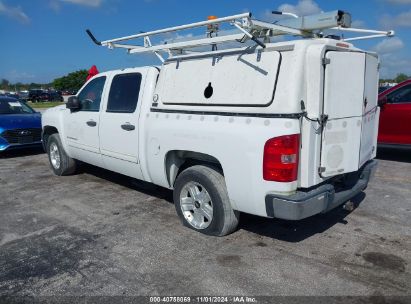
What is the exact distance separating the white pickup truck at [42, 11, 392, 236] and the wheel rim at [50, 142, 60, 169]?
2.52m

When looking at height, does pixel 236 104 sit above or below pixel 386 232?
above

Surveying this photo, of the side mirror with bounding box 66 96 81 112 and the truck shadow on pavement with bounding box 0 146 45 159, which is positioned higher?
the side mirror with bounding box 66 96 81 112

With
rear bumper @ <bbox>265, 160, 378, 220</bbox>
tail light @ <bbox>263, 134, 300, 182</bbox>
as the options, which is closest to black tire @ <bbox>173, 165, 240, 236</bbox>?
rear bumper @ <bbox>265, 160, 378, 220</bbox>

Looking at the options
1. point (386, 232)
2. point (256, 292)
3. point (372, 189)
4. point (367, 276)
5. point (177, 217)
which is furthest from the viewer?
point (372, 189)

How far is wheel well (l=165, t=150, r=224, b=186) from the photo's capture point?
4316 mm

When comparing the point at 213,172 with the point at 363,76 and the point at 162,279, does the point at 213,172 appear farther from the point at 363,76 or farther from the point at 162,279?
the point at 363,76

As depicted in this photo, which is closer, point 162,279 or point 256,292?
point 256,292

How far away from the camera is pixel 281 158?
347 centimetres

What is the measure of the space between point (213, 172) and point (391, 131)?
17.8ft

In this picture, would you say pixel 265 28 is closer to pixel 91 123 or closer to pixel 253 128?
pixel 253 128

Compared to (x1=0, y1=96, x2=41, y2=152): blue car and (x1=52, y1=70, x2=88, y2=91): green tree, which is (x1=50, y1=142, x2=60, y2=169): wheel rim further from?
(x1=52, y1=70, x2=88, y2=91): green tree

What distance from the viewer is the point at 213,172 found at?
→ 418cm

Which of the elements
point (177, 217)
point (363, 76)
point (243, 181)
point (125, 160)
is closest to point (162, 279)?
point (243, 181)

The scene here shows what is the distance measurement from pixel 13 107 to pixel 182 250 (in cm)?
853
